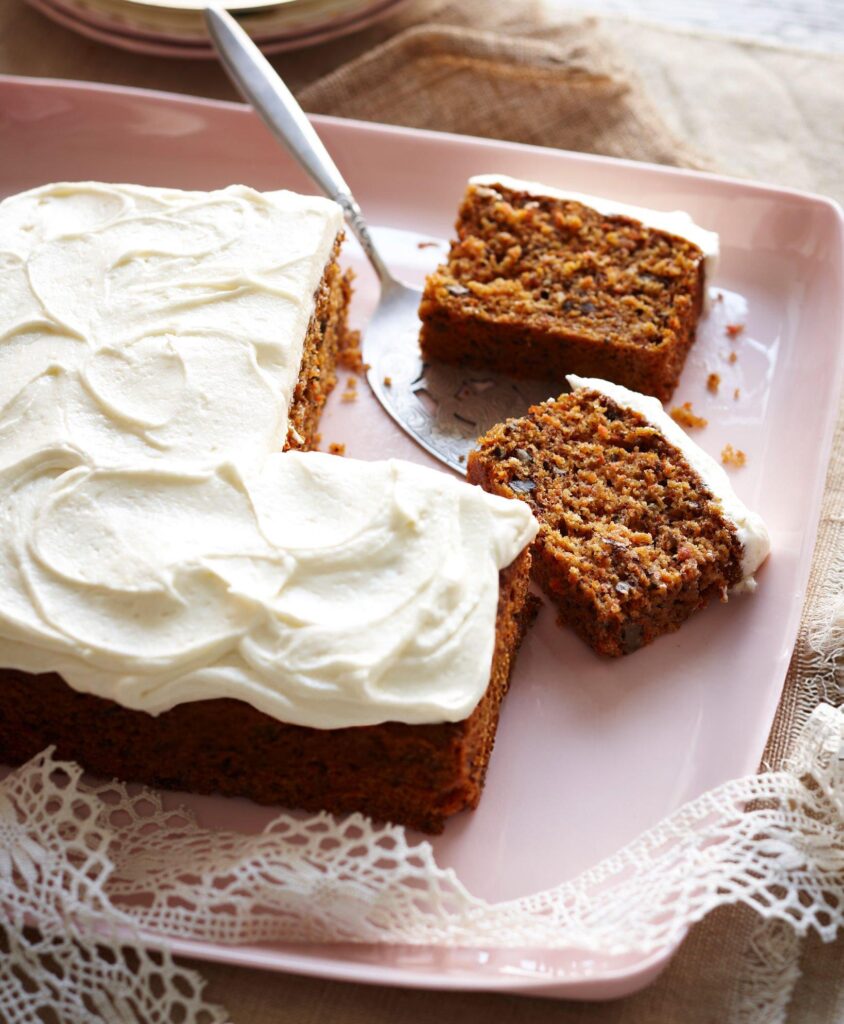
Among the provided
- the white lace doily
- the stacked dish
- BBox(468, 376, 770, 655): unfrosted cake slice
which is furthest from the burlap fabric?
the white lace doily

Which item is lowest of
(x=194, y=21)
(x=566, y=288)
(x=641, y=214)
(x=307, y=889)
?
(x=307, y=889)

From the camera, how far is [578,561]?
3.43 metres

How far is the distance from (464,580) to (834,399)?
5.24 feet

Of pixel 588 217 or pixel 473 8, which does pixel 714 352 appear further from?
pixel 473 8

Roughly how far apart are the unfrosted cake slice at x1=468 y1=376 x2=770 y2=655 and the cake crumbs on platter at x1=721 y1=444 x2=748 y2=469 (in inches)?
11.1

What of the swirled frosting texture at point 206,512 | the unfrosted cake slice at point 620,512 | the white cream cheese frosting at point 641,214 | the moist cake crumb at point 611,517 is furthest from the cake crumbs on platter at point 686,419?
the swirled frosting texture at point 206,512

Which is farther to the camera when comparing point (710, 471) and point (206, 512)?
point (710, 471)

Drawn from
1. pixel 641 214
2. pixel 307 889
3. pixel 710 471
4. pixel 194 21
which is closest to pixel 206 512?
pixel 307 889

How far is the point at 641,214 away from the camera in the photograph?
4.24m

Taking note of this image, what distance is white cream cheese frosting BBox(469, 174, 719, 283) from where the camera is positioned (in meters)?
4.16

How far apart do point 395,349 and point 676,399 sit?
36.8 inches

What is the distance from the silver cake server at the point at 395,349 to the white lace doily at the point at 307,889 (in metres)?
1.34

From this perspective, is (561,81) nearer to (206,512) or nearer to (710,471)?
(710,471)

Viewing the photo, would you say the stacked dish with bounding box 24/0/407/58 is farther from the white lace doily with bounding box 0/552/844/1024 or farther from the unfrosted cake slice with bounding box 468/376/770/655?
the white lace doily with bounding box 0/552/844/1024
